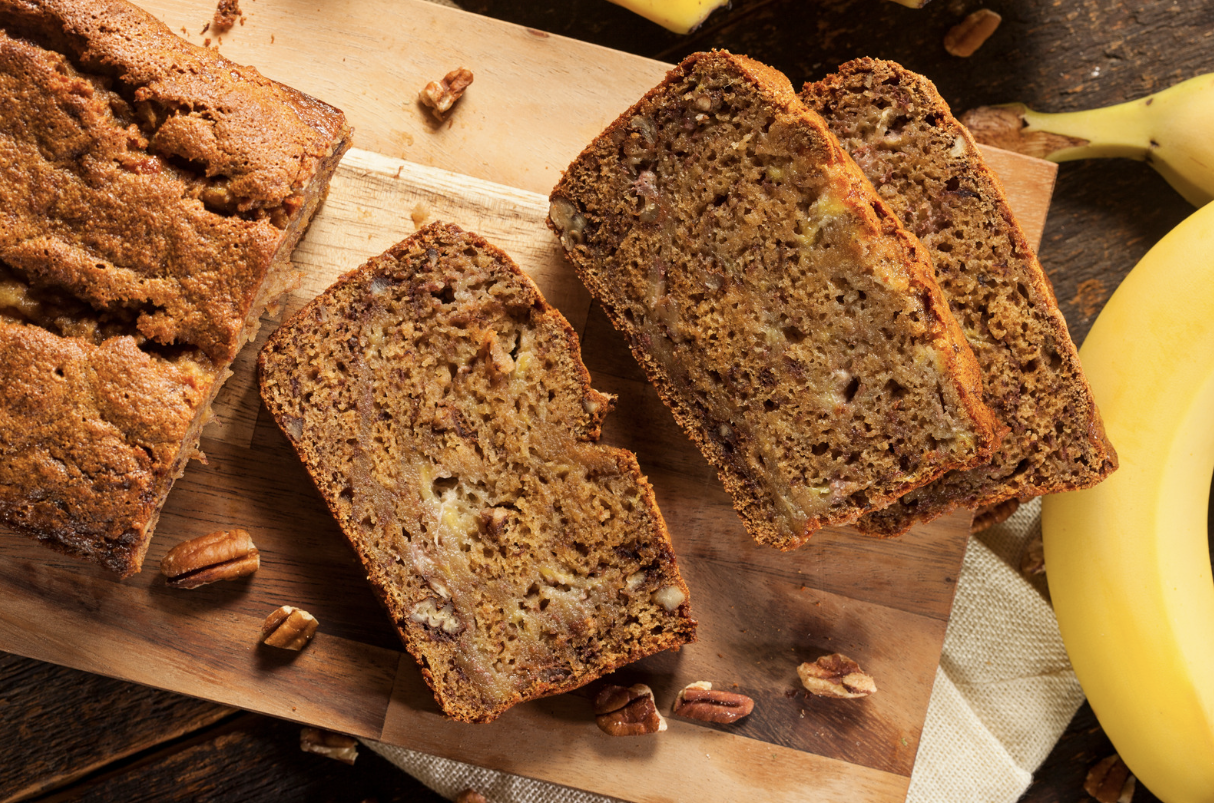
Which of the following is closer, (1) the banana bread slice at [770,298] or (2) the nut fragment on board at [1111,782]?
(1) the banana bread slice at [770,298]

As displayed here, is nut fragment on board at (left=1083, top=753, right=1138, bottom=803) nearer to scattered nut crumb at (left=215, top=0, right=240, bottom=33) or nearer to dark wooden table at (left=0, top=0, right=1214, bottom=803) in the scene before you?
dark wooden table at (left=0, top=0, right=1214, bottom=803)

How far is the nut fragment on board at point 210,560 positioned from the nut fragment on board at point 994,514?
2380 millimetres

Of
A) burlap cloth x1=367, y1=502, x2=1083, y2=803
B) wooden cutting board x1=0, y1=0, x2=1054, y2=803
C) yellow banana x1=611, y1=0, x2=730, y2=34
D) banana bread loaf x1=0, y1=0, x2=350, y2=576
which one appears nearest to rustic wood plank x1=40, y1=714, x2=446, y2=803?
wooden cutting board x1=0, y1=0, x2=1054, y2=803

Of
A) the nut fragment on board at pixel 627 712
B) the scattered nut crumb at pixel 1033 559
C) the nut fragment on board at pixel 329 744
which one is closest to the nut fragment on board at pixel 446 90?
the nut fragment on board at pixel 627 712

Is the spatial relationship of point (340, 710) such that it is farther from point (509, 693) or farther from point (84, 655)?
point (84, 655)

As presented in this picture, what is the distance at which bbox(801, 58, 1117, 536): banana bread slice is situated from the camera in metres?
2.36

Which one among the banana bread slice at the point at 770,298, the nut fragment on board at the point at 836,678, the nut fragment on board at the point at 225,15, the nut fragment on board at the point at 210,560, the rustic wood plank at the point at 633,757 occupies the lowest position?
the rustic wood plank at the point at 633,757

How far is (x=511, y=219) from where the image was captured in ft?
8.66

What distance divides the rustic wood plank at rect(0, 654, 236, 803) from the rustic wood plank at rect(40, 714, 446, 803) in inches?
3.6

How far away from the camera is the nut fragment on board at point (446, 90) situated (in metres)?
2.60

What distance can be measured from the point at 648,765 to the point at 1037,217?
220cm

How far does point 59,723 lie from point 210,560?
0.99 m

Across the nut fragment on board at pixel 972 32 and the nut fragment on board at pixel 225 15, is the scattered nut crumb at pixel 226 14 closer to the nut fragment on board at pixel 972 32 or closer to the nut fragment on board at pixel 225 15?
the nut fragment on board at pixel 225 15

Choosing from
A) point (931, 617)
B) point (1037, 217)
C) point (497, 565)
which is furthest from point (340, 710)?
point (1037, 217)
